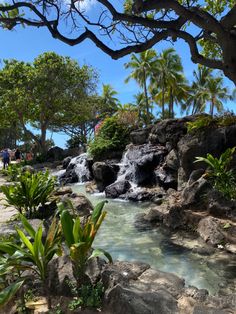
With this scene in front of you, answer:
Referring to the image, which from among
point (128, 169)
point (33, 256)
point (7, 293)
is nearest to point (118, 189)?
point (128, 169)

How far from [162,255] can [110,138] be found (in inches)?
672

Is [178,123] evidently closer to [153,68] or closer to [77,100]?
[77,100]

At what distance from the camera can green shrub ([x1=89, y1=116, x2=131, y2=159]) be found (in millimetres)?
23062

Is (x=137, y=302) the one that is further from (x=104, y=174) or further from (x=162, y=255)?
(x=104, y=174)

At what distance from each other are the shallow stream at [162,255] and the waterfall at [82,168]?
12931 mm

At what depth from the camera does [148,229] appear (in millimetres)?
9609

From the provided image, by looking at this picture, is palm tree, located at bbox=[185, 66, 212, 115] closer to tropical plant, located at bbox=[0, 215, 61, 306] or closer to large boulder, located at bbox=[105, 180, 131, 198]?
A: large boulder, located at bbox=[105, 180, 131, 198]

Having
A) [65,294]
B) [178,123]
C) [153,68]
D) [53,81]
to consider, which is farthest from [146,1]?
[153,68]

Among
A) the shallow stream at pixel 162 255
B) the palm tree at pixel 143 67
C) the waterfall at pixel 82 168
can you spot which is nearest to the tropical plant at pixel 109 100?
the palm tree at pixel 143 67

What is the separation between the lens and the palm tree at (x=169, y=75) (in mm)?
41656

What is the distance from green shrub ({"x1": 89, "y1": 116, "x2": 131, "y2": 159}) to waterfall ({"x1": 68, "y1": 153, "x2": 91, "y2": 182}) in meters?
1.38

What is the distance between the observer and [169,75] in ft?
136

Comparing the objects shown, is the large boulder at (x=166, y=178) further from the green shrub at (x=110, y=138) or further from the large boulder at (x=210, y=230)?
the large boulder at (x=210, y=230)

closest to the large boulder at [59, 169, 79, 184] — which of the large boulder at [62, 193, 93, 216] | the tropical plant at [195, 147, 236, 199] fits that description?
the large boulder at [62, 193, 93, 216]
